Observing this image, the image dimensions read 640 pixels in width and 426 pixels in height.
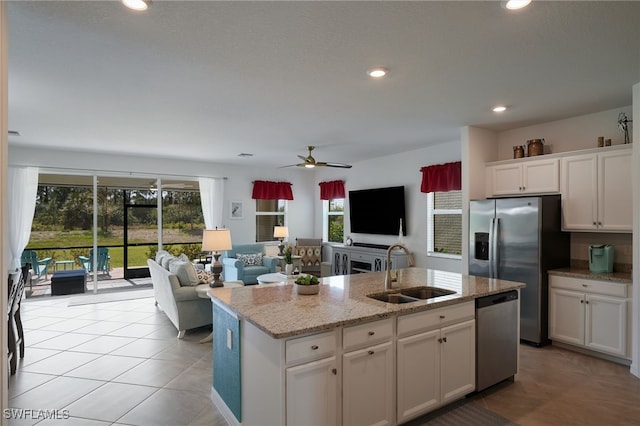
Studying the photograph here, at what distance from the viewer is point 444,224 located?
5902mm

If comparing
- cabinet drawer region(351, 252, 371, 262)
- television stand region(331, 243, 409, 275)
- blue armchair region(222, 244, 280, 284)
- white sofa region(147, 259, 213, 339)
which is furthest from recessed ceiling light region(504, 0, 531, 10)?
blue armchair region(222, 244, 280, 284)

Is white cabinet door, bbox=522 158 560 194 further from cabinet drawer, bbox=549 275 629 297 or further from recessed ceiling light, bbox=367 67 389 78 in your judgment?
recessed ceiling light, bbox=367 67 389 78

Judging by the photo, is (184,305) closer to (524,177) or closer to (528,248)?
(528,248)

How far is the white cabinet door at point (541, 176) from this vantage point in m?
4.10

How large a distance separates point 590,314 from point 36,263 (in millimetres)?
8774

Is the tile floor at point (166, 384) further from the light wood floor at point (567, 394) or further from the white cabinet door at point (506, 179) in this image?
the white cabinet door at point (506, 179)

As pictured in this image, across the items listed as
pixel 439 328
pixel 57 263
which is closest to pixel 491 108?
pixel 439 328

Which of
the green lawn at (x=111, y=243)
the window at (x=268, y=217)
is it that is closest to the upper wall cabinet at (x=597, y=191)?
the window at (x=268, y=217)

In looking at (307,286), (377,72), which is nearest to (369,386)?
(307,286)

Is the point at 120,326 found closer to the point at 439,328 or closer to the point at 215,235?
the point at 215,235

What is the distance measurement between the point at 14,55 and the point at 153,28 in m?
1.23

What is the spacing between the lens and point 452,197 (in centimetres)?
577

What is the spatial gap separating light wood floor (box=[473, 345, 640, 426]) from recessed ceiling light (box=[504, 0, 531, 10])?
2758 millimetres

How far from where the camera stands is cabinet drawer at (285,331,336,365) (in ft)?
6.35
